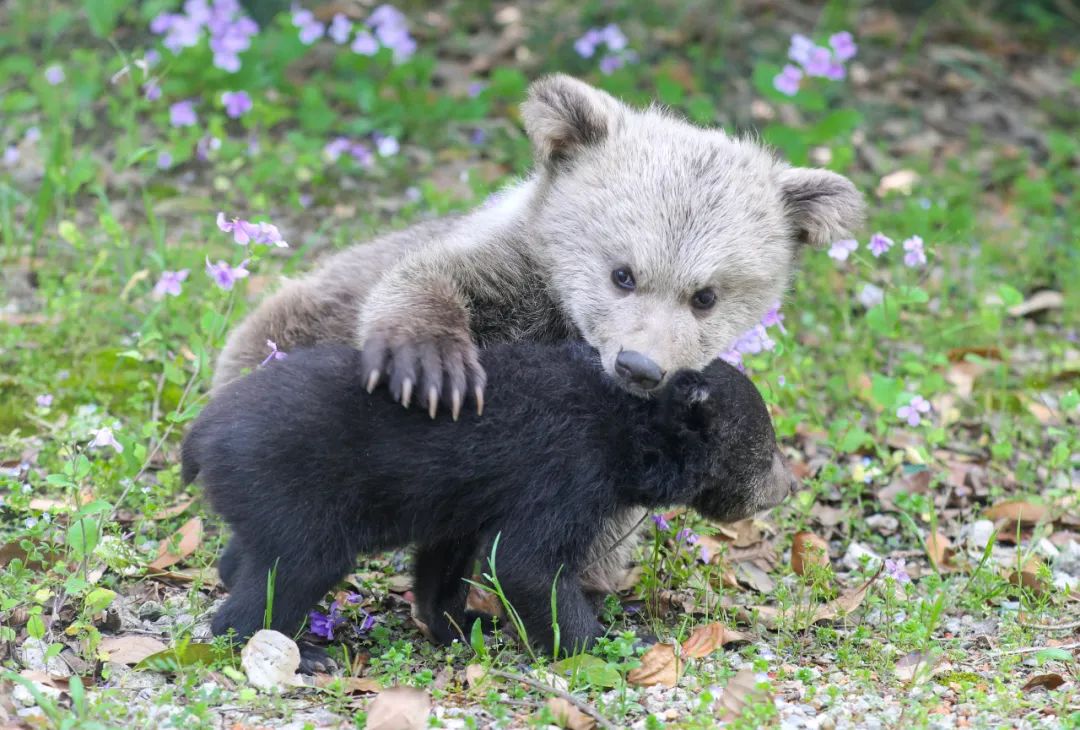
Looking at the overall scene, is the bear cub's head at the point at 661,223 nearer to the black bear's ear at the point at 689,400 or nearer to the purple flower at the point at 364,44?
the black bear's ear at the point at 689,400

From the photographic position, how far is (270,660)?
409 centimetres

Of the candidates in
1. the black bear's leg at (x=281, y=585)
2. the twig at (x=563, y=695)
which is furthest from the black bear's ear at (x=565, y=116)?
the twig at (x=563, y=695)

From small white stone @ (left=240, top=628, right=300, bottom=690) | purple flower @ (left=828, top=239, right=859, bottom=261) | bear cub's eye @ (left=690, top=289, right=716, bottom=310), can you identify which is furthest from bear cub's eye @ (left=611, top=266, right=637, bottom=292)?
small white stone @ (left=240, top=628, right=300, bottom=690)

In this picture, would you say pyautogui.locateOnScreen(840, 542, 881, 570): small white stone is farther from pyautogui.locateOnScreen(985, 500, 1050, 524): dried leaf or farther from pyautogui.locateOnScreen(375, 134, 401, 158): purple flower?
pyautogui.locateOnScreen(375, 134, 401, 158): purple flower

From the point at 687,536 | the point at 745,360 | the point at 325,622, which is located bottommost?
the point at 325,622

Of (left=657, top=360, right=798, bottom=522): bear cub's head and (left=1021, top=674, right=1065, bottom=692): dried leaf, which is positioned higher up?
(left=657, top=360, right=798, bottom=522): bear cub's head

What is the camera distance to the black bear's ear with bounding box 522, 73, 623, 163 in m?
5.18

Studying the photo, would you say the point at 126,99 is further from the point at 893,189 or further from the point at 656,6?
the point at 893,189

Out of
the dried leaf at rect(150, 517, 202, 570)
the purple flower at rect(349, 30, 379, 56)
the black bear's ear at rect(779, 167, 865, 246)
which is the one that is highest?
Answer: the black bear's ear at rect(779, 167, 865, 246)

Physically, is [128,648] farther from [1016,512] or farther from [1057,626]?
[1016,512]

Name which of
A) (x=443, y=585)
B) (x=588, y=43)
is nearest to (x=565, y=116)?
(x=443, y=585)

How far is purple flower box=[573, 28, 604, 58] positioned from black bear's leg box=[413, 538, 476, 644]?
493cm

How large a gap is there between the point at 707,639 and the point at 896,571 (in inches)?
32.3

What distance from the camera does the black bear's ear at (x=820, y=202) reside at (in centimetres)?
521
